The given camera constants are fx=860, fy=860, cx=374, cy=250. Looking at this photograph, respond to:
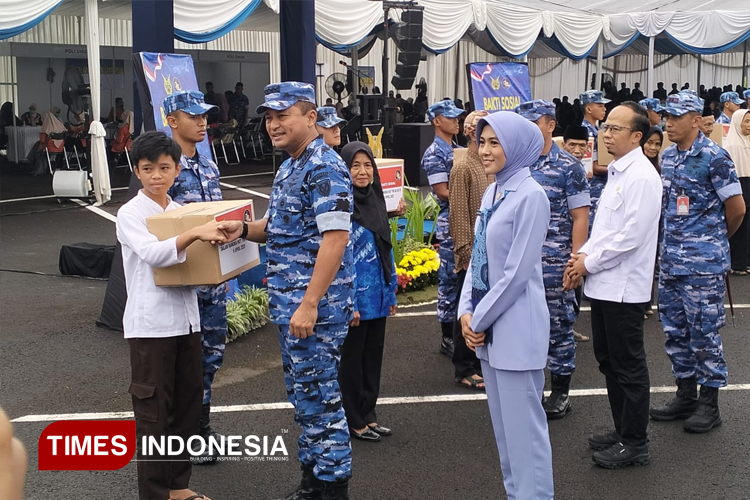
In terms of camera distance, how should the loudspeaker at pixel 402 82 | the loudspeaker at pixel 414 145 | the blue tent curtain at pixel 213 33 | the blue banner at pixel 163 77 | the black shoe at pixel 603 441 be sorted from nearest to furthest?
the black shoe at pixel 603 441 → the blue banner at pixel 163 77 → the blue tent curtain at pixel 213 33 → the loudspeaker at pixel 402 82 → the loudspeaker at pixel 414 145

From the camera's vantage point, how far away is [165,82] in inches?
278

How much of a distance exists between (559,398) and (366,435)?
1.24 m

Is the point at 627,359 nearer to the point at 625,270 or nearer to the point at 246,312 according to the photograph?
the point at 625,270

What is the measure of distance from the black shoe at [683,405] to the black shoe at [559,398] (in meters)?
0.52

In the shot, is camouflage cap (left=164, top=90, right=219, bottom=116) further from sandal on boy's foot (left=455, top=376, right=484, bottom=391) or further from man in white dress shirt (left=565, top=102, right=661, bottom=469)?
sandal on boy's foot (left=455, top=376, right=484, bottom=391)

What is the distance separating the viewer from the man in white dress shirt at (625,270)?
170 inches

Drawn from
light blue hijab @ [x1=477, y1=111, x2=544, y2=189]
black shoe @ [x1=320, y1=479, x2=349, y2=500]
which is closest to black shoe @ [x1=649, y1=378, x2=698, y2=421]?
black shoe @ [x1=320, y1=479, x2=349, y2=500]

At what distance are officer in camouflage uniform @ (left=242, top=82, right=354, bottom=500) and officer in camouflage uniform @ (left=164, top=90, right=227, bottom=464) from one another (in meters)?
0.68

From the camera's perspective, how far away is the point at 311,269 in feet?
12.3

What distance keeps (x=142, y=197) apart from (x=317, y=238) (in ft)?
2.69

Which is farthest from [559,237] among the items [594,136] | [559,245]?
[594,136]

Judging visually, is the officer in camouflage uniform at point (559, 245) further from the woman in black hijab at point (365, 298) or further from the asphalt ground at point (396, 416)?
the woman in black hijab at point (365, 298)

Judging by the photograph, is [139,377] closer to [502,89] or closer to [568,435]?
[568,435]

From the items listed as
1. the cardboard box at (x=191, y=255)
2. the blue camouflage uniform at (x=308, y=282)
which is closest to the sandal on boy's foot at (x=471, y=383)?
the blue camouflage uniform at (x=308, y=282)
